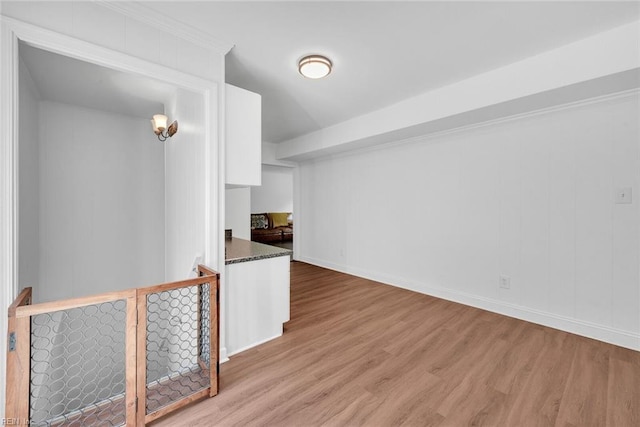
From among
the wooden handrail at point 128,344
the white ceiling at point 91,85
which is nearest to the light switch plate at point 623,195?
the wooden handrail at point 128,344

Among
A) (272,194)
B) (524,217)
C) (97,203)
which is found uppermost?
(272,194)

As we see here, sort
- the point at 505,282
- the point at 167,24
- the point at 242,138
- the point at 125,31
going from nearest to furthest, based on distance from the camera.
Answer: the point at 125,31, the point at 167,24, the point at 242,138, the point at 505,282

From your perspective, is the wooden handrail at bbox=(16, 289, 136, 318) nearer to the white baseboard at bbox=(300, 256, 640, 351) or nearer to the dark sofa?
the white baseboard at bbox=(300, 256, 640, 351)

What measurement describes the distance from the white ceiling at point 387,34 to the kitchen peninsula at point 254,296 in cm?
169

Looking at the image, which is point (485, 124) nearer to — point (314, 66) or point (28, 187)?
point (314, 66)

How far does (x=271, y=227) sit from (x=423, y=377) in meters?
7.01

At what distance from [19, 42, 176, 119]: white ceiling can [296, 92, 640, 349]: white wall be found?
296 cm

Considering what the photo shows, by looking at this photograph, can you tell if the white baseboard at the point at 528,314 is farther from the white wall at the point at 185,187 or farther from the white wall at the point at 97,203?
the white wall at the point at 97,203

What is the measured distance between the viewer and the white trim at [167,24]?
1.58 meters

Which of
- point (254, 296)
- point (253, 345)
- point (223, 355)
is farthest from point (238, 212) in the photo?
point (223, 355)

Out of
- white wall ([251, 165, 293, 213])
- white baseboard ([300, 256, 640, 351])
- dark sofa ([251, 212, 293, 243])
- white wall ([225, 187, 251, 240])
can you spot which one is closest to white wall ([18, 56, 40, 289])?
white wall ([225, 187, 251, 240])

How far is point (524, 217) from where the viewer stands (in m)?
2.72

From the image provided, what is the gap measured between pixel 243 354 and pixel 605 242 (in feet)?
10.6

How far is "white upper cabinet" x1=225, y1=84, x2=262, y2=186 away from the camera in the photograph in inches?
83.1
